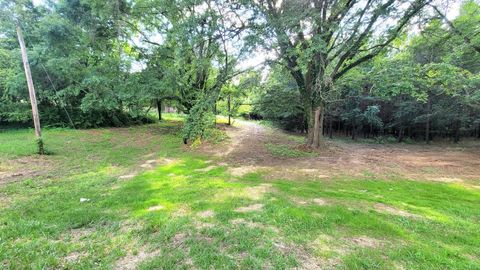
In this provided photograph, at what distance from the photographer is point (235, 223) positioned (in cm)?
382

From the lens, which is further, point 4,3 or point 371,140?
point 371,140

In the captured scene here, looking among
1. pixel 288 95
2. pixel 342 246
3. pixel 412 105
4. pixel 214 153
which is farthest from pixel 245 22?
pixel 412 105

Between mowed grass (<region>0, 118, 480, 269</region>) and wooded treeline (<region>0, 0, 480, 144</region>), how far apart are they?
473 cm

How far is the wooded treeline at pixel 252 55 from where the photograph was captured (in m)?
9.22

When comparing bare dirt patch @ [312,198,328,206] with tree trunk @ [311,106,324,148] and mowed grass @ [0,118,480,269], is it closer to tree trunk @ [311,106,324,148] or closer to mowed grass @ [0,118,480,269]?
mowed grass @ [0,118,480,269]

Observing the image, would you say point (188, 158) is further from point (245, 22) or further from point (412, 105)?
point (412, 105)

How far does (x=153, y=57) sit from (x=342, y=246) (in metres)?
13.3

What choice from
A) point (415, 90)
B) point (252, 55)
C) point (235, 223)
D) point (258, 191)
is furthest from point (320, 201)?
point (415, 90)

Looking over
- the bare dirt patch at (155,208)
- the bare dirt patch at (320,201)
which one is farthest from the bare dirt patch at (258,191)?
the bare dirt patch at (155,208)

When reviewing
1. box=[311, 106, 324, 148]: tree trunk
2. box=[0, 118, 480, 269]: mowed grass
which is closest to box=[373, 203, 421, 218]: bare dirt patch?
box=[0, 118, 480, 269]: mowed grass

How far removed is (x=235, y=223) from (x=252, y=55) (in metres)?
7.76

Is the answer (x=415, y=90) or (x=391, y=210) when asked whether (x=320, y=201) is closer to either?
(x=391, y=210)

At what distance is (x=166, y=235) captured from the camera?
3422 mm

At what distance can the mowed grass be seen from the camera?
9.32ft
